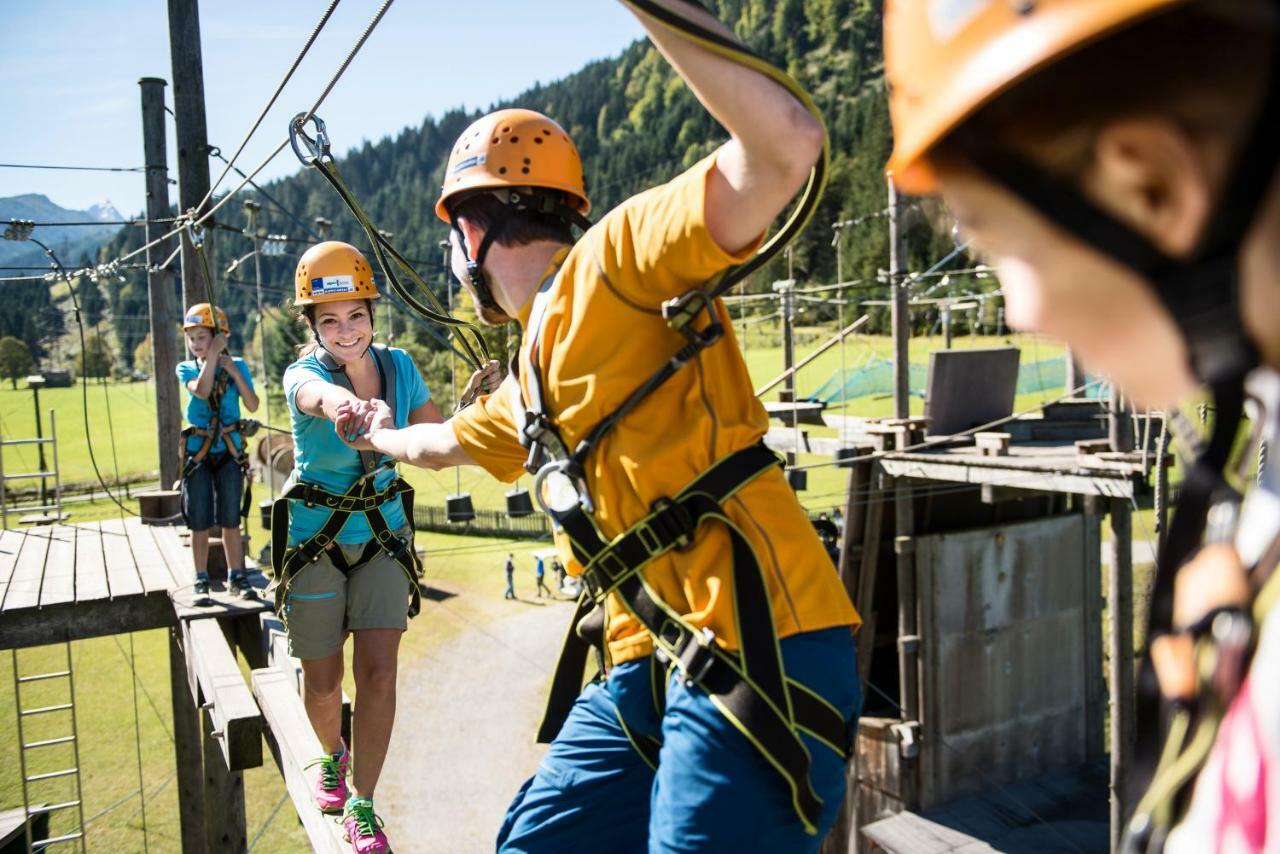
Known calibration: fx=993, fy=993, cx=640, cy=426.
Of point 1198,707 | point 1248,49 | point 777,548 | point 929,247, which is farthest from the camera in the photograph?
point 929,247

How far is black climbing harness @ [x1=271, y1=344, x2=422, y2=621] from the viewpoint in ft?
12.4

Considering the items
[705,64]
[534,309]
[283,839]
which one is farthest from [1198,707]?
[283,839]

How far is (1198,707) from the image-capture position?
0.88 metres

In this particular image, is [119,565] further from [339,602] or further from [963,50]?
[963,50]

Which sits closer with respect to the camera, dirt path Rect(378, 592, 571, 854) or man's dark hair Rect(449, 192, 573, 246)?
man's dark hair Rect(449, 192, 573, 246)

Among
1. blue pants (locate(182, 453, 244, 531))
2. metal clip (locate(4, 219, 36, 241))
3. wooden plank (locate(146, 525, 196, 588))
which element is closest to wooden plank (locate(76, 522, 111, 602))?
wooden plank (locate(146, 525, 196, 588))

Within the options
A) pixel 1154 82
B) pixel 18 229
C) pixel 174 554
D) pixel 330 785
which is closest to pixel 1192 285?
pixel 1154 82

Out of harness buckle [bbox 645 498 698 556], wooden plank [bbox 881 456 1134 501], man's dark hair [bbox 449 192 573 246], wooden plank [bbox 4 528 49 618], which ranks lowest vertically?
wooden plank [bbox 4 528 49 618]

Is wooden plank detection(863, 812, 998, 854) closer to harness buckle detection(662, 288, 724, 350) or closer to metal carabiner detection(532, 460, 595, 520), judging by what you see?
metal carabiner detection(532, 460, 595, 520)

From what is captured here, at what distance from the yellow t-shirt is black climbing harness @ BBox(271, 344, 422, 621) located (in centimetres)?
205

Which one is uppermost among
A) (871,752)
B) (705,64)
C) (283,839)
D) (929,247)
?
(929,247)

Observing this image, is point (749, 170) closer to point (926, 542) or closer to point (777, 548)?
point (777, 548)

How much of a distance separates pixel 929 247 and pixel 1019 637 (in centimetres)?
4764

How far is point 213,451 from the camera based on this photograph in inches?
275
